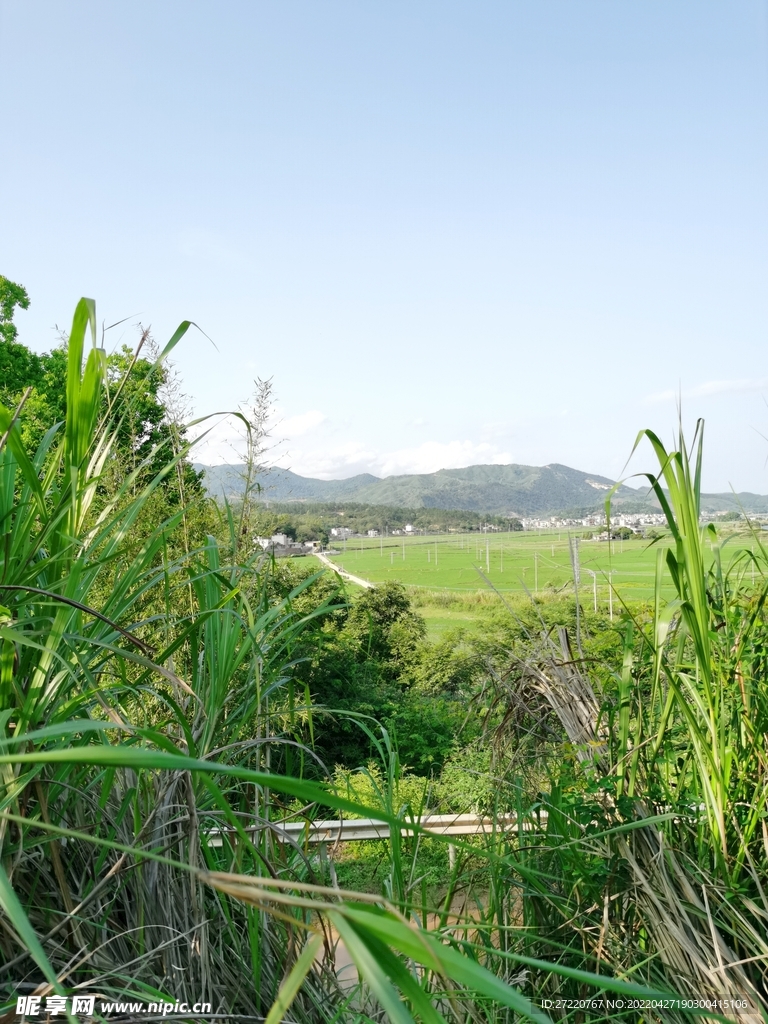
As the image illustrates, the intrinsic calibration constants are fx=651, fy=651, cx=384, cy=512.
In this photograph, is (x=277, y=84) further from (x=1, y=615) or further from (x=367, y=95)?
(x=1, y=615)

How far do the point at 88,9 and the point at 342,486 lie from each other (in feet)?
215

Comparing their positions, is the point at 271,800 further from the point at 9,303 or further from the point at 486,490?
→ the point at 486,490

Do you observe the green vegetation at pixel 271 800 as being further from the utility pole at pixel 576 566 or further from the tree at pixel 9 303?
the tree at pixel 9 303

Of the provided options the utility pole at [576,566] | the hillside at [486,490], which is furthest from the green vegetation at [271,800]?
the hillside at [486,490]

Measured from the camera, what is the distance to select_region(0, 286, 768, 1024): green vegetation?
0.46 meters

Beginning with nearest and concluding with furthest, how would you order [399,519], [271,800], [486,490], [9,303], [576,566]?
[271,800] → [576,566] → [9,303] → [399,519] → [486,490]

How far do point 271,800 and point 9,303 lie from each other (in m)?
12.0

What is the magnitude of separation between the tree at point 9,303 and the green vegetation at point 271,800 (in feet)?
36.8

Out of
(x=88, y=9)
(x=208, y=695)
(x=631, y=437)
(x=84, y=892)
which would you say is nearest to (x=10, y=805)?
(x=84, y=892)

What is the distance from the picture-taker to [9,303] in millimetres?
10539

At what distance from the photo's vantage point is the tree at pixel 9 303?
1038 cm

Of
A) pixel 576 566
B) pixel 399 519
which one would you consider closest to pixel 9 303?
pixel 576 566

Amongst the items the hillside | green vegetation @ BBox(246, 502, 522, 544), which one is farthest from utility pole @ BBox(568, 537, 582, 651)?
the hillside

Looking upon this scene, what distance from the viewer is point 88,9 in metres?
4.34
